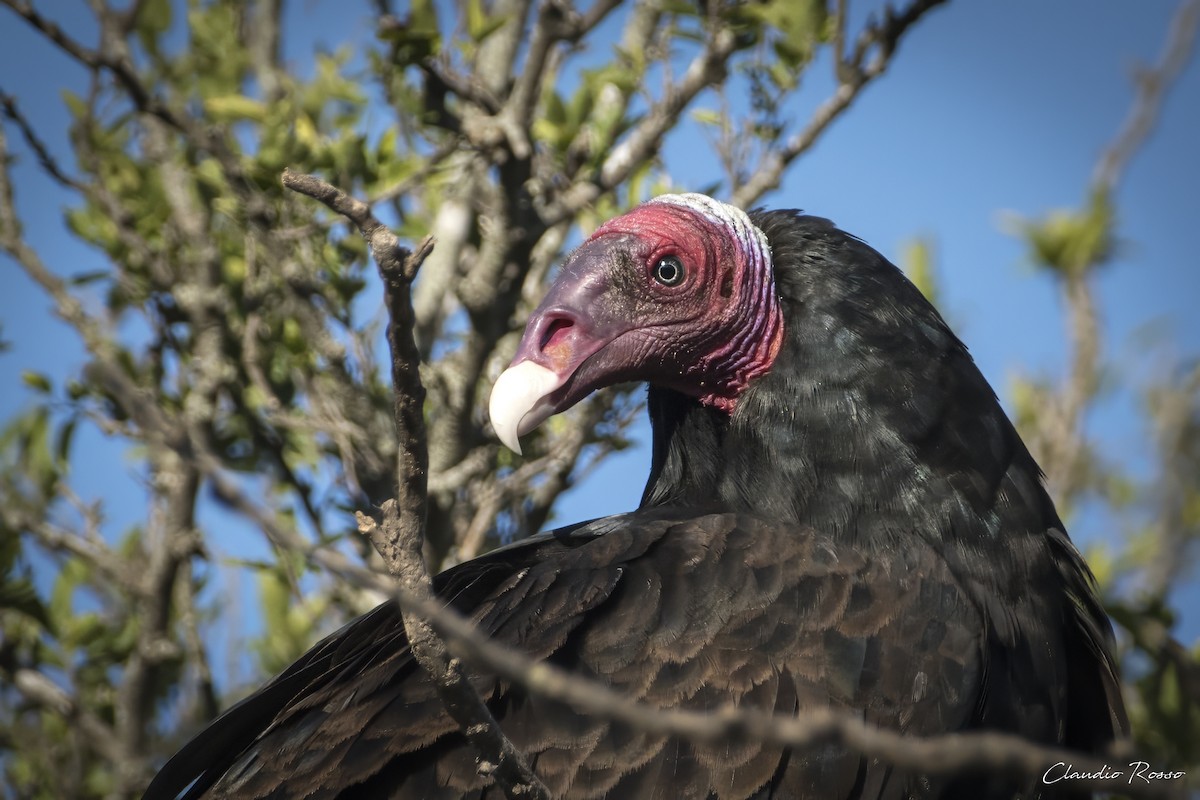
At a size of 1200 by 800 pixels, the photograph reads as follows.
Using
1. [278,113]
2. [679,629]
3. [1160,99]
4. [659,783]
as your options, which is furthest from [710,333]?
[1160,99]

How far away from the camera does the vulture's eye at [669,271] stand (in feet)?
12.0

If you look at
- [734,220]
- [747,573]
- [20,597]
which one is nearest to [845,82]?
[734,220]

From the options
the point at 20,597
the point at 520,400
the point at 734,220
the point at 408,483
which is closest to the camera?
the point at 408,483

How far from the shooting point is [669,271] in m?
3.67

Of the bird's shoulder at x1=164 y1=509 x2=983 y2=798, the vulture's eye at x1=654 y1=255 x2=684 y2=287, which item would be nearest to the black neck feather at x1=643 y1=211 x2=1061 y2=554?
the bird's shoulder at x1=164 y1=509 x2=983 y2=798

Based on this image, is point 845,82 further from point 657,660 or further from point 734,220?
point 657,660

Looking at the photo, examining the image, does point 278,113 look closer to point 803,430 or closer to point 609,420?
point 609,420

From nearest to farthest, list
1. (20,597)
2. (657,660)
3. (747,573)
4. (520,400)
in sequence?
(657,660)
(747,573)
(520,400)
(20,597)

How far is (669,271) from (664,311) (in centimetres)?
12

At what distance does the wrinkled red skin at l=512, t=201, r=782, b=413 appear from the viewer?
3.43 meters

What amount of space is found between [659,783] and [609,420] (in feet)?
6.52

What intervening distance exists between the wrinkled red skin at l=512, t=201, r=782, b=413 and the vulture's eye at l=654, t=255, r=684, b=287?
0.02 m
